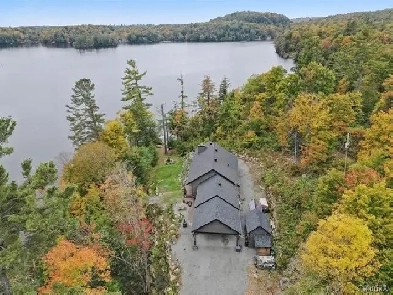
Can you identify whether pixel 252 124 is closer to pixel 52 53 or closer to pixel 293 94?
pixel 293 94

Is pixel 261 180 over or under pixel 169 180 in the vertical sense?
over

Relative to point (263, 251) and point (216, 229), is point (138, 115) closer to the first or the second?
point (216, 229)

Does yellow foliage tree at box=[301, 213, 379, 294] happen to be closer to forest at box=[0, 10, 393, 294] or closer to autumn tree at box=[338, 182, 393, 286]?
forest at box=[0, 10, 393, 294]

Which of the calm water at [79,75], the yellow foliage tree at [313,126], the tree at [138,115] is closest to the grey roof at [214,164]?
the yellow foliage tree at [313,126]

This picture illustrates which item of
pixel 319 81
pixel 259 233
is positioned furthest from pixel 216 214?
pixel 319 81

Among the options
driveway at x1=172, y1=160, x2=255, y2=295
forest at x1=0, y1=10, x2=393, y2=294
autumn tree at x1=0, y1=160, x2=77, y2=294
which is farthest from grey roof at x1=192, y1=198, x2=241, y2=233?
autumn tree at x1=0, y1=160, x2=77, y2=294
